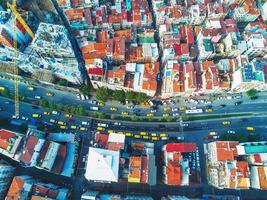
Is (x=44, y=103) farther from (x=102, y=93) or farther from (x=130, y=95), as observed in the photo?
(x=130, y=95)

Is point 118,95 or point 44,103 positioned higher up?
point 118,95

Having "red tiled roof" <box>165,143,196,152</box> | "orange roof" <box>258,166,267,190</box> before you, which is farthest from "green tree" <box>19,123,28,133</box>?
"orange roof" <box>258,166,267,190</box>

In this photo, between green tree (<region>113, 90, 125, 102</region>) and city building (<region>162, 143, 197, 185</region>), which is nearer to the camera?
city building (<region>162, 143, 197, 185</region>)

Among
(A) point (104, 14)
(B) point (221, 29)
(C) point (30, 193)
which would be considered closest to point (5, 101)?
(C) point (30, 193)

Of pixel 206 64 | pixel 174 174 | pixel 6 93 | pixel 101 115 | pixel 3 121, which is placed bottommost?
pixel 174 174

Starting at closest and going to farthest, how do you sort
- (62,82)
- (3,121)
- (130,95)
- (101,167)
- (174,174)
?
1. (101,167)
2. (174,174)
3. (3,121)
4. (130,95)
5. (62,82)

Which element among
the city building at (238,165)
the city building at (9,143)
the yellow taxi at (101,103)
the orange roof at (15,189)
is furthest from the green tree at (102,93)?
the city building at (238,165)

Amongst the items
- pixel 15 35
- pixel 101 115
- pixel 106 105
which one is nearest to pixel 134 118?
pixel 106 105

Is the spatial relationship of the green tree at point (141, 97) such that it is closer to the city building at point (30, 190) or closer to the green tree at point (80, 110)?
the green tree at point (80, 110)

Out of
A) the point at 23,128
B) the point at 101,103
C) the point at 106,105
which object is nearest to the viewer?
the point at 23,128

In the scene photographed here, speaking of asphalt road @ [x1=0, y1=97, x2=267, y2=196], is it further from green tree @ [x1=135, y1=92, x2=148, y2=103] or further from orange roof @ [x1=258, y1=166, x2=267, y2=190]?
orange roof @ [x1=258, y1=166, x2=267, y2=190]

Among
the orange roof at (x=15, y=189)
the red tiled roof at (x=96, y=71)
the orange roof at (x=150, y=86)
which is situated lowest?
the orange roof at (x=15, y=189)

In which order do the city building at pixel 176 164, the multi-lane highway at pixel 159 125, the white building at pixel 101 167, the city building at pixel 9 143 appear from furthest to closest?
the multi-lane highway at pixel 159 125 < the city building at pixel 176 164 < the city building at pixel 9 143 < the white building at pixel 101 167
